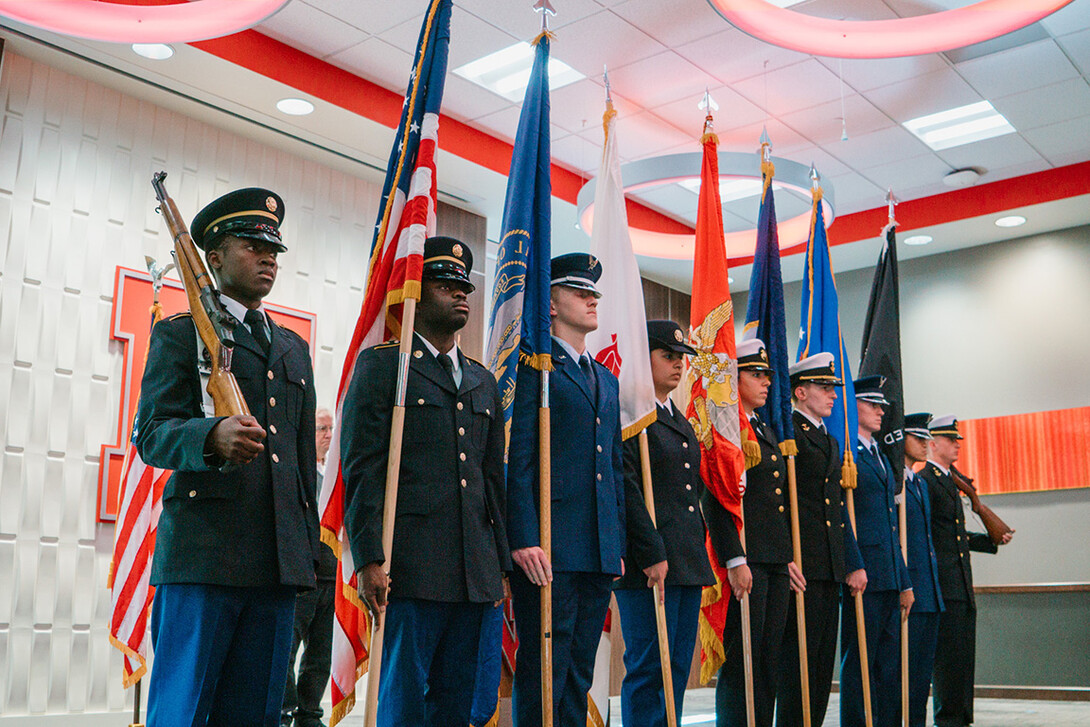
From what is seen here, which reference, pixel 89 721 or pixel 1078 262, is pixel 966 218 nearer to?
pixel 1078 262

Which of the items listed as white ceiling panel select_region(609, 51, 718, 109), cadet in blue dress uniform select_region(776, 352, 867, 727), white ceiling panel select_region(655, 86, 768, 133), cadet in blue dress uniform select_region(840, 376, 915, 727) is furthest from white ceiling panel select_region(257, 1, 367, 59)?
cadet in blue dress uniform select_region(840, 376, 915, 727)

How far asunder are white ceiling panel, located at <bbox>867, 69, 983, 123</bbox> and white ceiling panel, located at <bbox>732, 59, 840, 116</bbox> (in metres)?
0.34

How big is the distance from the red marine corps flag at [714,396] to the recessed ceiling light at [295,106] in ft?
9.12

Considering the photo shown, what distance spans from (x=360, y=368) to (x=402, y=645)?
27.4 inches

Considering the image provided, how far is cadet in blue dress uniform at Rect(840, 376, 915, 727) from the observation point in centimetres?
473

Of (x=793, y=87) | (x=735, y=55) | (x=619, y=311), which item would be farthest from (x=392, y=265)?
(x=793, y=87)

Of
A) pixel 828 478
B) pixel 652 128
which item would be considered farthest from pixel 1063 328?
pixel 828 478

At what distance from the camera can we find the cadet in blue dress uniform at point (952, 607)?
5.85 meters

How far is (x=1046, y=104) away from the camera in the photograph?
7207 millimetres

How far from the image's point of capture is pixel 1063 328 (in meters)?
8.73

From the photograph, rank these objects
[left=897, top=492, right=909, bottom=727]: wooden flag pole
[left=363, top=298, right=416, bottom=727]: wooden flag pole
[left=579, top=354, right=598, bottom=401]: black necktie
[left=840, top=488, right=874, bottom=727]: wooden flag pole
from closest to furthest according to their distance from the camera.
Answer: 1. [left=363, top=298, right=416, bottom=727]: wooden flag pole
2. [left=579, top=354, right=598, bottom=401]: black necktie
3. [left=840, top=488, right=874, bottom=727]: wooden flag pole
4. [left=897, top=492, right=909, bottom=727]: wooden flag pole

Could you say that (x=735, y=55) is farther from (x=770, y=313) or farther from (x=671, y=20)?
(x=770, y=313)

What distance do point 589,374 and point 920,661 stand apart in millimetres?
3165

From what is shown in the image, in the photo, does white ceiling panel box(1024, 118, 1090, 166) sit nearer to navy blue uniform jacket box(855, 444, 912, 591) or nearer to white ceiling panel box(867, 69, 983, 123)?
white ceiling panel box(867, 69, 983, 123)
